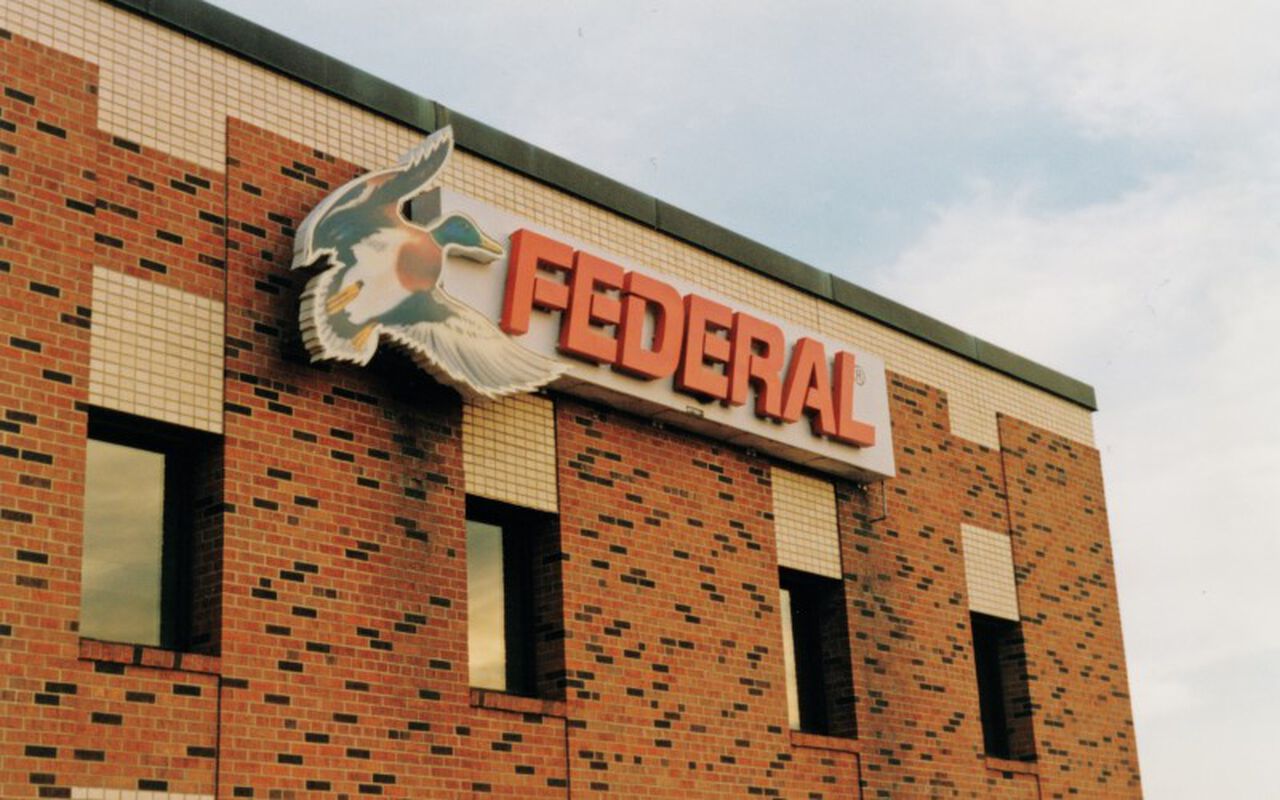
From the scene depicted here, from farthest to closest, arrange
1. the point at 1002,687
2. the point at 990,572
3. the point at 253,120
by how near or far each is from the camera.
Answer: the point at 1002,687 < the point at 990,572 < the point at 253,120

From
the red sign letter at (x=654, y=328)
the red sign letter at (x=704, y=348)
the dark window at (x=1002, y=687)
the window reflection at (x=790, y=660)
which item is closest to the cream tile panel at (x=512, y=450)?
the red sign letter at (x=654, y=328)

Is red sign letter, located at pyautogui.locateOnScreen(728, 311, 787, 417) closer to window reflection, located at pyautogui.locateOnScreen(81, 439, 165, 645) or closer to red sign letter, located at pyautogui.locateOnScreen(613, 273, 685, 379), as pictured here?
red sign letter, located at pyautogui.locateOnScreen(613, 273, 685, 379)

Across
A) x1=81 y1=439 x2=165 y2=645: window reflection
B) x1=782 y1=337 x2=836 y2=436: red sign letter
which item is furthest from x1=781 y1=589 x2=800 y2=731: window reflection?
x1=81 y1=439 x2=165 y2=645: window reflection

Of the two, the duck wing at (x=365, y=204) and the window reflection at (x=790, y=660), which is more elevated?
the duck wing at (x=365, y=204)

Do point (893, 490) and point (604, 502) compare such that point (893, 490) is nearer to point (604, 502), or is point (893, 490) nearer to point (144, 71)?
point (604, 502)

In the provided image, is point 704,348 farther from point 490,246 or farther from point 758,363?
point 490,246

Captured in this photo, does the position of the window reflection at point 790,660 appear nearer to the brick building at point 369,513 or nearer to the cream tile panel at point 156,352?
the brick building at point 369,513

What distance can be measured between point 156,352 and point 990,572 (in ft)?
36.4

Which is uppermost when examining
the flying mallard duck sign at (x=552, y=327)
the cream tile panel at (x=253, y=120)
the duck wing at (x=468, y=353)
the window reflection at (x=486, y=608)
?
the cream tile panel at (x=253, y=120)

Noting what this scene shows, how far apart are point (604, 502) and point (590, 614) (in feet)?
3.55

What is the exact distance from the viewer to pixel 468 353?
1339 centimetres

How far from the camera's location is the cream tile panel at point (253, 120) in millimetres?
11953

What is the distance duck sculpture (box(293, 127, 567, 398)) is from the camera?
12422 mm

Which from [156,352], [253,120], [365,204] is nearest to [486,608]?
[365,204]
